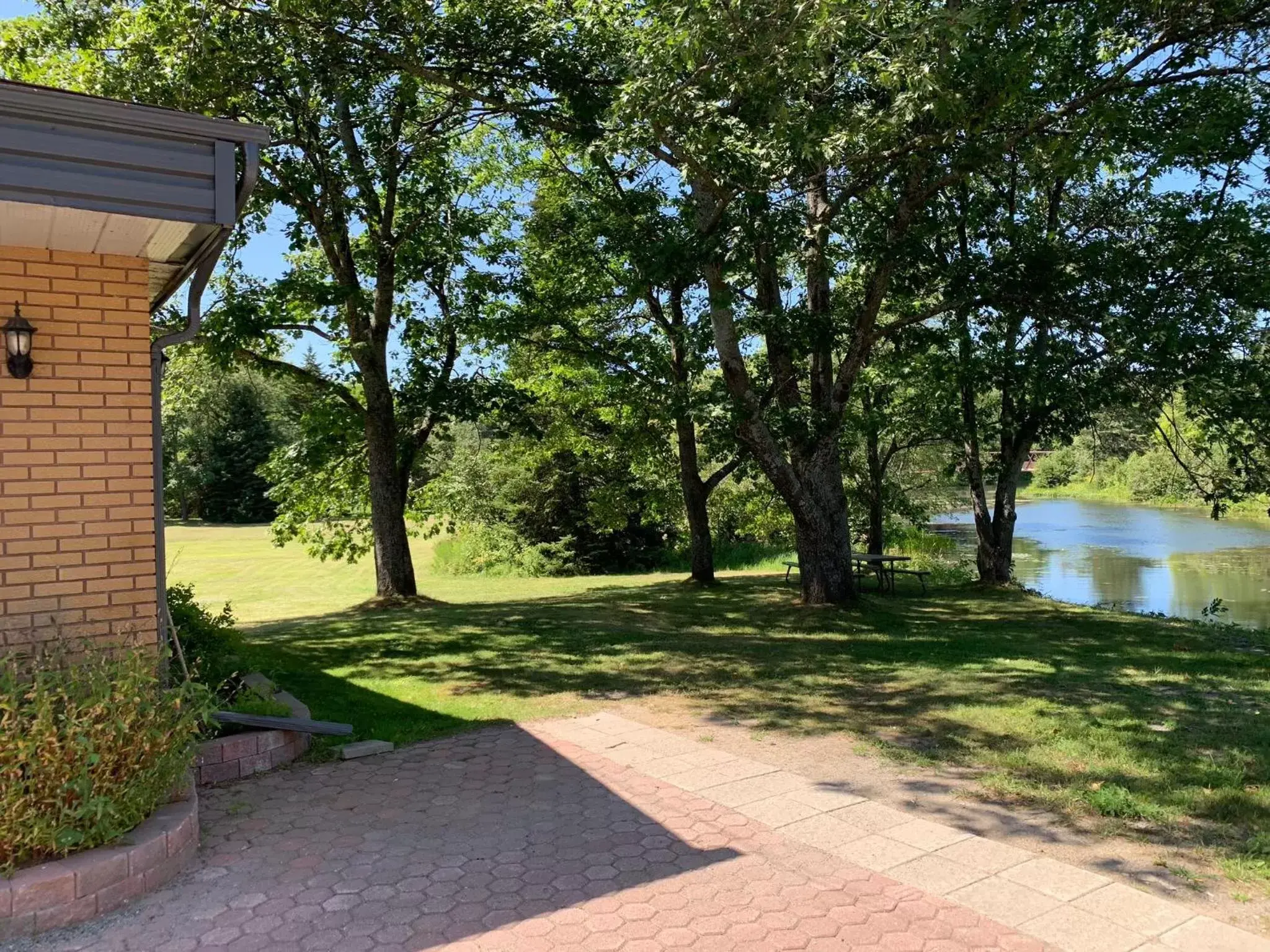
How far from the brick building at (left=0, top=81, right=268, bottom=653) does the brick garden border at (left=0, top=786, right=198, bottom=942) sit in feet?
3.64

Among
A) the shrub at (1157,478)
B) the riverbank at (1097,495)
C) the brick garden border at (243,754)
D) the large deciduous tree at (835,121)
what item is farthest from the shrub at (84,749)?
the riverbank at (1097,495)

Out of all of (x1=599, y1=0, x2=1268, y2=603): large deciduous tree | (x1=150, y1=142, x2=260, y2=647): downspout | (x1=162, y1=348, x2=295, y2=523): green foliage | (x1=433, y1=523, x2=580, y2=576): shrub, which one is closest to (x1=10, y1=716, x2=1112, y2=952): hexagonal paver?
(x1=150, y1=142, x2=260, y2=647): downspout

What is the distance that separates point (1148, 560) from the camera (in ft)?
80.2

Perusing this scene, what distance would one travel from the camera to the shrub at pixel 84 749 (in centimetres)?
342

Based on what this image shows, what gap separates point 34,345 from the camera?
4223mm

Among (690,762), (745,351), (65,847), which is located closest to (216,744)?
(65,847)

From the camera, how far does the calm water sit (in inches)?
735

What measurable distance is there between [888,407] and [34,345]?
15462 mm

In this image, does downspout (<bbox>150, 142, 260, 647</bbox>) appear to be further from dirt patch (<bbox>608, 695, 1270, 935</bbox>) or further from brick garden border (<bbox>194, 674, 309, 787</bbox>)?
dirt patch (<bbox>608, 695, 1270, 935</bbox>)

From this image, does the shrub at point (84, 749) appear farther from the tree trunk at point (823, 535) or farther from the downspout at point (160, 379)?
the tree trunk at point (823, 535)

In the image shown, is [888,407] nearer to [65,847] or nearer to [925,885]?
[925,885]

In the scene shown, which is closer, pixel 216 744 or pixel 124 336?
pixel 124 336

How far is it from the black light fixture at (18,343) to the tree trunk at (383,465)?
9.75 metres

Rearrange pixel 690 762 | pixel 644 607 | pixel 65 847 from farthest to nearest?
pixel 644 607
pixel 690 762
pixel 65 847
